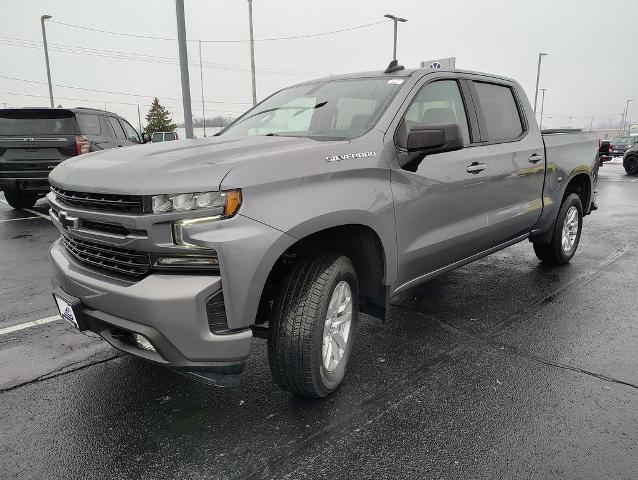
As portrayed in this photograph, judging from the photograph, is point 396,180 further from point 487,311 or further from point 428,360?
point 487,311

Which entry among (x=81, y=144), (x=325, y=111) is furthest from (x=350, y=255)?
(x=81, y=144)

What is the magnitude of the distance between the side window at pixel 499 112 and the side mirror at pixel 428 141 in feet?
3.88

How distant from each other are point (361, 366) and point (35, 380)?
205 centimetres

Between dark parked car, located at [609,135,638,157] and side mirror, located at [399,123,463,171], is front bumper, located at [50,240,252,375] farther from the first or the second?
dark parked car, located at [609,135,638,157]

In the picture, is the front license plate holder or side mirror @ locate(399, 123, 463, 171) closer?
the front license plate holder

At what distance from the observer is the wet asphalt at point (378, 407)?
234cm

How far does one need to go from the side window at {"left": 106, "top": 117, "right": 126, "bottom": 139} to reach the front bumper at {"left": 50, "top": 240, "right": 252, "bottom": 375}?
874 centimetres

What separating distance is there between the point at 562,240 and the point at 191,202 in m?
4.58

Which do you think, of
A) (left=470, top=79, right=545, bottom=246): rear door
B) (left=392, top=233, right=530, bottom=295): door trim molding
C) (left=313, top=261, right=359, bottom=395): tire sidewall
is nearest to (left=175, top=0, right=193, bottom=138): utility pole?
(left=470, top=79, right=545, bottom=246): rear door

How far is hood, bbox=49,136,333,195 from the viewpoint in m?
2.23

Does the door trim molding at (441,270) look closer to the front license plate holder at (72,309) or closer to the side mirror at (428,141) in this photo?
the side mirror at (428,141)

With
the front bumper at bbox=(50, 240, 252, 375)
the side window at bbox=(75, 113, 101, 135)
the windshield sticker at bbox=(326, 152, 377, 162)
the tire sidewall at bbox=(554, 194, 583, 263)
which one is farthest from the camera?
the side window at bbox=(75, 113, 101, 135)

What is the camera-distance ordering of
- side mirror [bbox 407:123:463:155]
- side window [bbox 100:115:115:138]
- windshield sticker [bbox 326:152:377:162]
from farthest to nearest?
1. side window [bbox 100:115:115:138]
2. side mirror [bbox 407:123:463:155]
3. windshield sticker [bbox 326:152:377:162]

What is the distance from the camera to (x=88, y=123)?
950cm
